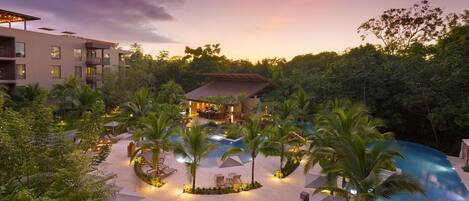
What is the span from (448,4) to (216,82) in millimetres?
26184

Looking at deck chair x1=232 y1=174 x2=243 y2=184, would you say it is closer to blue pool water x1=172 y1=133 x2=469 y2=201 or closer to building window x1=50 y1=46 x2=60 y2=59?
blue pool water x1=172 y1=133 x2=469 y2=201

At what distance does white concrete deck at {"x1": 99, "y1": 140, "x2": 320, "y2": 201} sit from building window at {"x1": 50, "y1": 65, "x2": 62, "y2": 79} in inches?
764

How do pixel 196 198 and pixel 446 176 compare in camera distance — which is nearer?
pixel 196 198

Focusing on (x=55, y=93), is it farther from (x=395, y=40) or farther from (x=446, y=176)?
(x=395, y=40)

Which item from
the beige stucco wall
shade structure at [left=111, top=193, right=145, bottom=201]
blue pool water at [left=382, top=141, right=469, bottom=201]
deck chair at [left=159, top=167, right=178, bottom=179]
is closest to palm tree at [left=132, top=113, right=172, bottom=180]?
deck chair at [left=159, top=167, right=178, bottom=179]

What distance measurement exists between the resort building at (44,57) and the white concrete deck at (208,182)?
701 inches

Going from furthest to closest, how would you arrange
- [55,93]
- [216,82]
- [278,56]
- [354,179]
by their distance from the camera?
[278,56] → [216,82] → [55,93] → [354,179]

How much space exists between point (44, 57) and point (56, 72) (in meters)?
2.33

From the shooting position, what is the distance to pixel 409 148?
→ 25.0 metres

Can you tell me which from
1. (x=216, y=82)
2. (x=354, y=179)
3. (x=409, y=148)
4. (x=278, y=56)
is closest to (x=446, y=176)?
(x=409, y=148)

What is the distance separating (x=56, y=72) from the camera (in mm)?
33906

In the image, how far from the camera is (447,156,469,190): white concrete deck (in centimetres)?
1748

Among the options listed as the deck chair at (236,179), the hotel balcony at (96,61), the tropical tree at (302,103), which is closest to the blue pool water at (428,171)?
the deck chair at (236,179)

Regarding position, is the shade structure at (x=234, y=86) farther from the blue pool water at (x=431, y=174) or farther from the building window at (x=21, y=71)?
the building window at (x=21, y=71)
